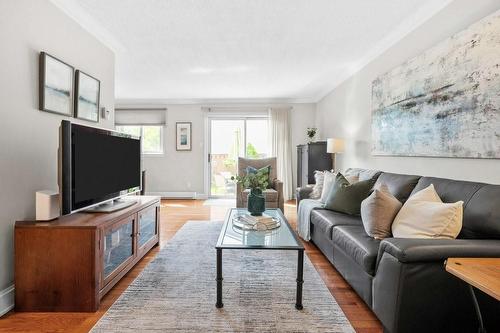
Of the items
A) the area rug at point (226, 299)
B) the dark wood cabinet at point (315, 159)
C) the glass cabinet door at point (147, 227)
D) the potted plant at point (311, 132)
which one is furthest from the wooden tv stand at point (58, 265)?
the potted plant at point (311, 132)

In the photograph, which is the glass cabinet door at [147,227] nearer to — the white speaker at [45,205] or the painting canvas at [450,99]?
the white speaker at [45,205]

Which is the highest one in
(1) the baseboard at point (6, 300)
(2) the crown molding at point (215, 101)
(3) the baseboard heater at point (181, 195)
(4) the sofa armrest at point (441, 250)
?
(2) the crown molding at point (215, 101)

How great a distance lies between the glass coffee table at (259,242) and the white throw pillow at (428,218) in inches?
28.5

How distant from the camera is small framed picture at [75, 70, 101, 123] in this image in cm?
247

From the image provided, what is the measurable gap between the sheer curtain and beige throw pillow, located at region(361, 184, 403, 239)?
13.5 ft

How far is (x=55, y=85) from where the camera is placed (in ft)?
7.12

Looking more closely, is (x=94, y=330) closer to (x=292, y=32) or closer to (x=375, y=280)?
(x=375, y=280)

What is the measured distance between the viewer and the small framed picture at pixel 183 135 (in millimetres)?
6348

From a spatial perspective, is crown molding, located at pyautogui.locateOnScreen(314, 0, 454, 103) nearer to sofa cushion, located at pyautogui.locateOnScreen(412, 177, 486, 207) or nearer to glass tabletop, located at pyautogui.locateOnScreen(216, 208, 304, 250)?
A: sofa cushion, located at pyautogui.locateOnScreen(412, 177, 486, 207)

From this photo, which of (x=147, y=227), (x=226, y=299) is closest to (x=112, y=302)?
(x=226, y=299)

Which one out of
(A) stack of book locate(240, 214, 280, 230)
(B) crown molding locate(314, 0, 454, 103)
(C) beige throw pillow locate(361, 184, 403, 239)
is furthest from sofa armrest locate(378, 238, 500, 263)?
(B) crown molding locate(314, 0, 454, 103)

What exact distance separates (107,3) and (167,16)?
0.51 meters

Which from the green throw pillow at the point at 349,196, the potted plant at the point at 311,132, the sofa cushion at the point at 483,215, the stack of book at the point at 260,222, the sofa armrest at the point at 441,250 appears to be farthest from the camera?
the potted plant at the point at 311,132

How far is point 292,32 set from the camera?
291 cm
